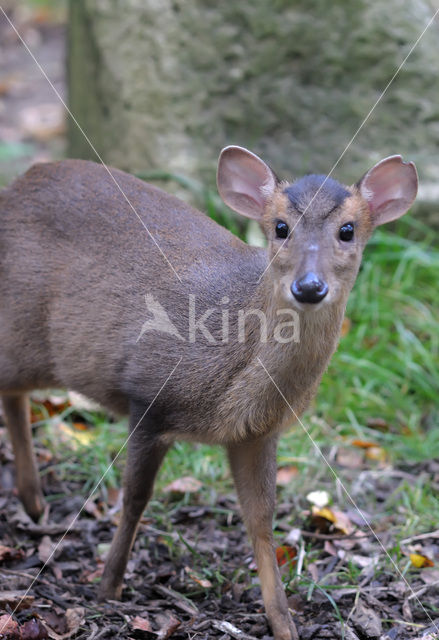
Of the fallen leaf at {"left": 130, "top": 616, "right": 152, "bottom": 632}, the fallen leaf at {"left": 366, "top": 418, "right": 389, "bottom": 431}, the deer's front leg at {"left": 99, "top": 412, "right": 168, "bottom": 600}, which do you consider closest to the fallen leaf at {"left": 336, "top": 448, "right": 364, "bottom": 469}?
the fallen leaf at {"left": 366, "top": 418, "right": 389, "bottom": 431}

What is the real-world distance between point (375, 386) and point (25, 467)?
2028 mm

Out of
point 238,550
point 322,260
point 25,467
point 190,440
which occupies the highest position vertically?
point 322,260

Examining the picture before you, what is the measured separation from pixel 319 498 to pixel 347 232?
1.58 meters

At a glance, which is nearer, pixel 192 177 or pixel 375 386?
pixel 375 386

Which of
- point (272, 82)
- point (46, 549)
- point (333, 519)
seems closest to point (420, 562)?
point (333, 519)

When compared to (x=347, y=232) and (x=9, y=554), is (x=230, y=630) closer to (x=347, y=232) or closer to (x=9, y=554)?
(x=9, y=554)

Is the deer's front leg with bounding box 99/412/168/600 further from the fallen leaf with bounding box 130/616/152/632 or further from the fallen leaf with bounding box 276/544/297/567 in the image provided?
the fallen leaf with bounding box 276/544/297/567

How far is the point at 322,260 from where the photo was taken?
2949 millimetres

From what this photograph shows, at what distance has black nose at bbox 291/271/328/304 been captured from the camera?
2.84 m

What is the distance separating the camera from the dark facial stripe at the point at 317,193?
3076 mm

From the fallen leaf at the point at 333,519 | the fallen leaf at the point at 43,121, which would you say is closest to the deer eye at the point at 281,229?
the fallen leaf at the point at 333,519

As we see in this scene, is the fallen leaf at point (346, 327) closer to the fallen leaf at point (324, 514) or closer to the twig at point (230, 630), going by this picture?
the fallen leaf at point (324, 514)

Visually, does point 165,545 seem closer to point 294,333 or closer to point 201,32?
point 294,333

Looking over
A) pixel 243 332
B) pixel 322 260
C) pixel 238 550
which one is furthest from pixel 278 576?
pixel 322 260
